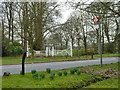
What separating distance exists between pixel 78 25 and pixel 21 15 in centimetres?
1440

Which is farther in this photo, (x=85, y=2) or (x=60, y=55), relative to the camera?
(x=60, y=55)

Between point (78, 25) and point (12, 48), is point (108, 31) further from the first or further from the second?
point (12, 48)

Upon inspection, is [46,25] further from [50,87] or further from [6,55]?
[50,87]

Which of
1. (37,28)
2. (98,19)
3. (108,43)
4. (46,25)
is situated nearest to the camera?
(98,19)

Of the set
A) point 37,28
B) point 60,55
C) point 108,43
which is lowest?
point 60,55

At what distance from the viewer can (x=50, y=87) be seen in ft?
14.6

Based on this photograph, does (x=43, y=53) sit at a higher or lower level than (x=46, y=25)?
lower

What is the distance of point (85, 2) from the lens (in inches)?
362

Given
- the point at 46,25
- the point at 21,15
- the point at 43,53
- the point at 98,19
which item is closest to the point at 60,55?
the point at 43,53

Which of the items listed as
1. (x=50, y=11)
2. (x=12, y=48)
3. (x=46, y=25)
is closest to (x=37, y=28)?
(x=46, y=25)

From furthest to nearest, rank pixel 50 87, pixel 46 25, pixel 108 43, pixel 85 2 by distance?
pixel 108 43, pixel 46 25, pixel 85 2, pixel 50 87

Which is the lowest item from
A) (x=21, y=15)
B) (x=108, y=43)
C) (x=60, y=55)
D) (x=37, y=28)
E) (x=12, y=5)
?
(x=60, y=55)

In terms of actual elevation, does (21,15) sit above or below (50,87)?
above

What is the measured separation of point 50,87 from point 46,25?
18.0 m
